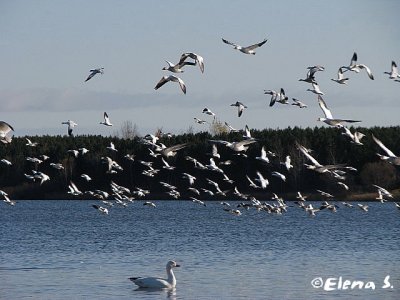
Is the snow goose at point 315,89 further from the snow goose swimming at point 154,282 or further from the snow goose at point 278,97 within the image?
→ the snow goose swimming at point 154,282

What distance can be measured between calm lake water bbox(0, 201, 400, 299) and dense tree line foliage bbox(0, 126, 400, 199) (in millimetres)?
25637

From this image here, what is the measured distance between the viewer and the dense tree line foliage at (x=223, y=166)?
102 metres

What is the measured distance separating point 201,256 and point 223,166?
62704 mm

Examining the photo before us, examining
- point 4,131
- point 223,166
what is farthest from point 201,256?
point 223,166

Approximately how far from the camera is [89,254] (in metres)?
45.2

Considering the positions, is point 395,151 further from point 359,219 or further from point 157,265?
point 157,265

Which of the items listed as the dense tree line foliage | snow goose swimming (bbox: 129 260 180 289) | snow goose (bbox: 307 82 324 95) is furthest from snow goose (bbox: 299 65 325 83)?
the dense tree line foliage

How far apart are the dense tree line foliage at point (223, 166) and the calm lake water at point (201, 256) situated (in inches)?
1009

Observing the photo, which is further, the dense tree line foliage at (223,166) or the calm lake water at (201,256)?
the dense tree line foliage at (223,166)

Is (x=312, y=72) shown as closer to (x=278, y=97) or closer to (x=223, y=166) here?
(x=278, y=97)

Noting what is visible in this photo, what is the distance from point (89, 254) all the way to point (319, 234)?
1656 cm

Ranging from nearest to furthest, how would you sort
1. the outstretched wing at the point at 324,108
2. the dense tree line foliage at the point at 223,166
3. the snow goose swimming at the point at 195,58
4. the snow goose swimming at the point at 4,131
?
the snow goose swimming at the point at 4,131 → the snow goose swimming at the point at 195,58 → the outstretched wing at the point at 324,108 → the dense tree line foliage at the point at 223,166

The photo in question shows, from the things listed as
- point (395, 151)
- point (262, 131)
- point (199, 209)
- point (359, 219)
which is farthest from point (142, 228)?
point (262, 131)

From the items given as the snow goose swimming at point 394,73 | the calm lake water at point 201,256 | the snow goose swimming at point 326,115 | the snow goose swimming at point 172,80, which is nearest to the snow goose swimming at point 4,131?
the calm lake water at point 201,256
